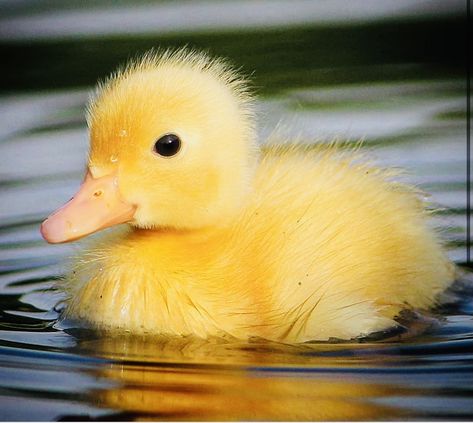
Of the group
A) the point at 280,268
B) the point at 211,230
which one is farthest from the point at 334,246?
the point at 211,230

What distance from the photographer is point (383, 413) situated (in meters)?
2.93

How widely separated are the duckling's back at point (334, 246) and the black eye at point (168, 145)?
0.25m

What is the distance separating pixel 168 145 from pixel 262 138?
1.71 feet

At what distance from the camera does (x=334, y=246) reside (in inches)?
145

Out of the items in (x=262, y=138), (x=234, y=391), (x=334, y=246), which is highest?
(x=262, y=138)

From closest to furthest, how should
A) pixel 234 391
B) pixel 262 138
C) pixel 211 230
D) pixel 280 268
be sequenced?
pixel 234 391 → pixel 280 268 → pixel 211 230 → pixel 262 138

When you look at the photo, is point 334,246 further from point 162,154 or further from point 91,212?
point 91,212

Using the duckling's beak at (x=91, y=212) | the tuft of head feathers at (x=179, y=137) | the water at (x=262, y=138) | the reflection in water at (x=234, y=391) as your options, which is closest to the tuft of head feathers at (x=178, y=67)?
the tuft of head feathers at (x=179, y=137)

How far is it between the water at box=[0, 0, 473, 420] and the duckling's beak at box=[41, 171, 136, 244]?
256mm

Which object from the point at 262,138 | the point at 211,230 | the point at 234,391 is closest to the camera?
the point at 234,391

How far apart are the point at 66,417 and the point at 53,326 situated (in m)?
0.83

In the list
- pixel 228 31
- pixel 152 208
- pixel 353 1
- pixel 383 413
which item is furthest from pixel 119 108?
pixel 353 1

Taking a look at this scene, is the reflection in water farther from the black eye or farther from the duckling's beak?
the black eye

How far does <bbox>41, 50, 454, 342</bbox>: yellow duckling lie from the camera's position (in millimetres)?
3576
